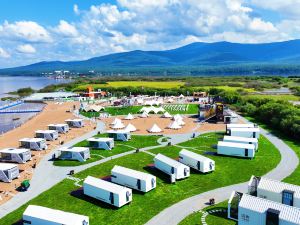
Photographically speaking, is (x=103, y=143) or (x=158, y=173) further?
(x=103, y=143)

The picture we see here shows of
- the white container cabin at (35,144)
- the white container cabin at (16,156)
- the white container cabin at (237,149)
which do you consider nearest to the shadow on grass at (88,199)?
the white container cabin at (16,156)

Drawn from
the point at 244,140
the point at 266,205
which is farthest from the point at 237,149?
the point at 266,205

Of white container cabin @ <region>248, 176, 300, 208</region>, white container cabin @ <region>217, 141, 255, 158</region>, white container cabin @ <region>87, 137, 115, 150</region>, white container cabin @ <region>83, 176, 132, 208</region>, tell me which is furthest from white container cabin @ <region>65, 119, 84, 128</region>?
white container cabin @ <region>248, 176, 300, 208</region>

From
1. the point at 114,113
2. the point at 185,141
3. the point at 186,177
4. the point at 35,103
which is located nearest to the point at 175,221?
the point at 186,177

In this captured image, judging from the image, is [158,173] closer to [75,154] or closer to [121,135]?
Answer: [75,154]

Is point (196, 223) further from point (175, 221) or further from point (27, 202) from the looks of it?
point (27, 202)

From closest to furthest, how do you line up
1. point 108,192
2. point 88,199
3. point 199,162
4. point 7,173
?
point 108,192 < point 88,199 < point 7,173 < point 199,162
